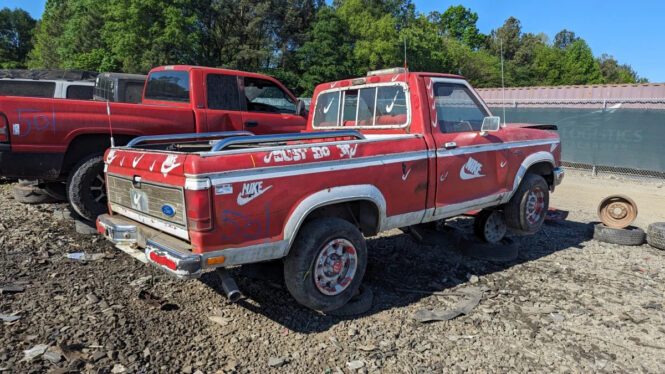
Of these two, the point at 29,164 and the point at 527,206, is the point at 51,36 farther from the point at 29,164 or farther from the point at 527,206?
the point at 527,206

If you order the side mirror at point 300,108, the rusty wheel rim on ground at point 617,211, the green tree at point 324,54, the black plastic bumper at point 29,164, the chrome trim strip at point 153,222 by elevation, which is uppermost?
the green tree at point 324,54

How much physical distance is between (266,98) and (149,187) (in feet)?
11.9

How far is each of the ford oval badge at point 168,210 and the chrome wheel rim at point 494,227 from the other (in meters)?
3.77

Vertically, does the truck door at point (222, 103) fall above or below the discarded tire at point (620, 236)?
above

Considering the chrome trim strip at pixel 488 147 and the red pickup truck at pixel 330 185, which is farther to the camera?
the chrome trim strip at pixel 488 147

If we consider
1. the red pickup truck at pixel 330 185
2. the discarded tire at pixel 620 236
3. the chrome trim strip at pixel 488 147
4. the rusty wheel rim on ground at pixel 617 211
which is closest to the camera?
the red pickup truck at pixel 330 185

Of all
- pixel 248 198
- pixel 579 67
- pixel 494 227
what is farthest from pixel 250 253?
pixel 579 67

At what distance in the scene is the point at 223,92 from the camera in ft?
20.0

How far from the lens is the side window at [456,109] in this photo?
4.36m

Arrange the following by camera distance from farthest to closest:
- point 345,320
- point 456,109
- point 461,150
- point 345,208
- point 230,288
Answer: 1. point 456,109
2. point 461,150
3. point 345,208
4. point 345,320
5. point 230,288

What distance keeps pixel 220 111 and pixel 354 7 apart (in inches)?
1804

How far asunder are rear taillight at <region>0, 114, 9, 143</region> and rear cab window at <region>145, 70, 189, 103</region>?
208 cm

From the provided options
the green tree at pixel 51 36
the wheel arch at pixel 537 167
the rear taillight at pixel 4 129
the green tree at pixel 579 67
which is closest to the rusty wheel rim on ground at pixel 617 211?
the wheel arch at pixel 537 167

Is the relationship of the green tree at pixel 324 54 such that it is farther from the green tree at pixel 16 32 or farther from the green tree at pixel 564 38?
the green tree at pixel 564 38
